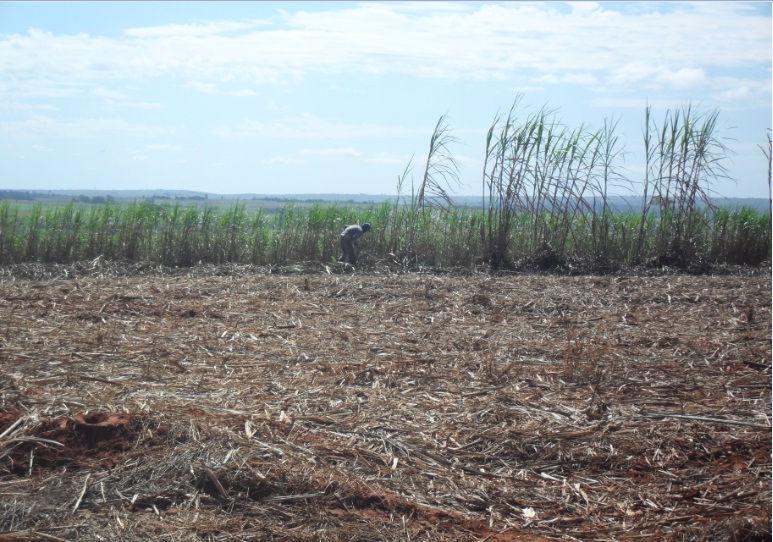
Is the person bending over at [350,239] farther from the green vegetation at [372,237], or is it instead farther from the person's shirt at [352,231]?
the green vegetation at [372,237]

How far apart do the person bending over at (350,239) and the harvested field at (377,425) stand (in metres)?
3.52

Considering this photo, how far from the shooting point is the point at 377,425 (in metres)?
3.86

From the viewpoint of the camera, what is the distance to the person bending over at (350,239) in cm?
1027

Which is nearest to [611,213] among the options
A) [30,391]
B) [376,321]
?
[376,321]

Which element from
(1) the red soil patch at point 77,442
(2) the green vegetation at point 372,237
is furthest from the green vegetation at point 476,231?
(1) the red soil patch at point 77,442

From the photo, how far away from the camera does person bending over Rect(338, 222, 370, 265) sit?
1027 centimetres

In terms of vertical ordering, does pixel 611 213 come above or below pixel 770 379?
above

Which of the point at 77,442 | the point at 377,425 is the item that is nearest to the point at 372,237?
the point at 377,425

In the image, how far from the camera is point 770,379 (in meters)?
4.85

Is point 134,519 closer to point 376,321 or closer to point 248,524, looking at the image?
point 248,524

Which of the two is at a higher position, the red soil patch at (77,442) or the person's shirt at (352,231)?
the person's shirt at (352,231)

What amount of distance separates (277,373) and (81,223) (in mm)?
7171

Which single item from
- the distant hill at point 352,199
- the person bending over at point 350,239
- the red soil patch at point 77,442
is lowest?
the red soil patch at point 77,442

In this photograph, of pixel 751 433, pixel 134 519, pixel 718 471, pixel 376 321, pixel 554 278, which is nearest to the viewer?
pixel 134 519
